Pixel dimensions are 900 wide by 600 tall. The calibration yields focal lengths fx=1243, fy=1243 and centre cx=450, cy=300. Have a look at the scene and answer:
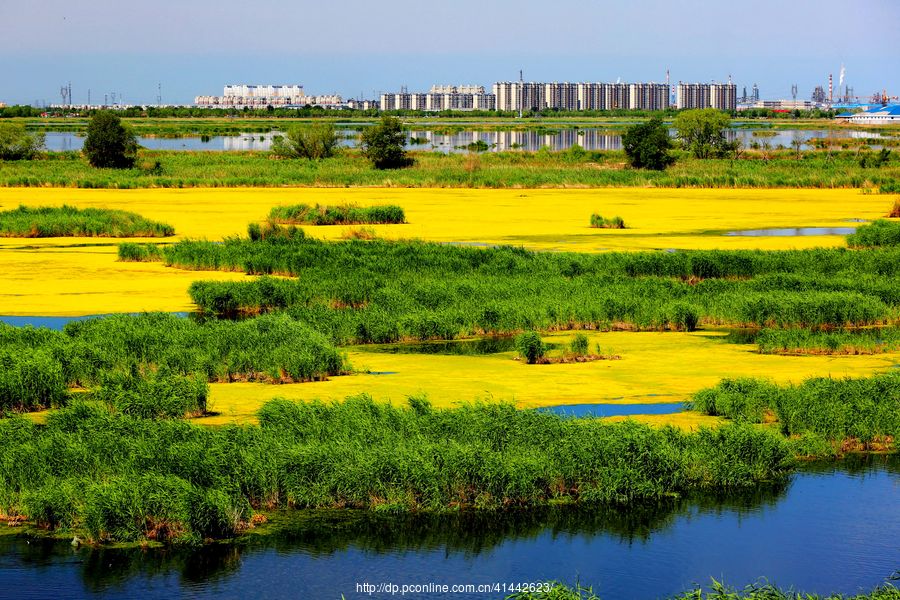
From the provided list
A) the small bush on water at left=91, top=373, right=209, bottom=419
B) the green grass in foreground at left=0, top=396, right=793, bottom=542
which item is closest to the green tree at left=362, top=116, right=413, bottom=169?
the small bush on water at left=91, top=373, right=209, bottom=419

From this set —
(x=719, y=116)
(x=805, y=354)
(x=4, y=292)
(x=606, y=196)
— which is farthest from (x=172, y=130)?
(x=805, y=354)

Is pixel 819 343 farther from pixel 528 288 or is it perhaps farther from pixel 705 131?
pixel 705 131

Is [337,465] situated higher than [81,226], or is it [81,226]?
[81,226]

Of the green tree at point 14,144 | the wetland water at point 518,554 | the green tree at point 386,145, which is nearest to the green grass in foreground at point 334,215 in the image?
the green tree at point 386,145

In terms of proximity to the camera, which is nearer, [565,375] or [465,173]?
[565,375]

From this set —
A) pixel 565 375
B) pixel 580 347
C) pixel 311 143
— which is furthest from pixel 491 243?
pixel 311 143

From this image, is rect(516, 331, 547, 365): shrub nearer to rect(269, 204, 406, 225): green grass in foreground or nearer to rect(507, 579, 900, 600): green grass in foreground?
rect(507, 579, 900, 600): green grass in foreground

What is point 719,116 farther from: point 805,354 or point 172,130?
Result: point 172,130
